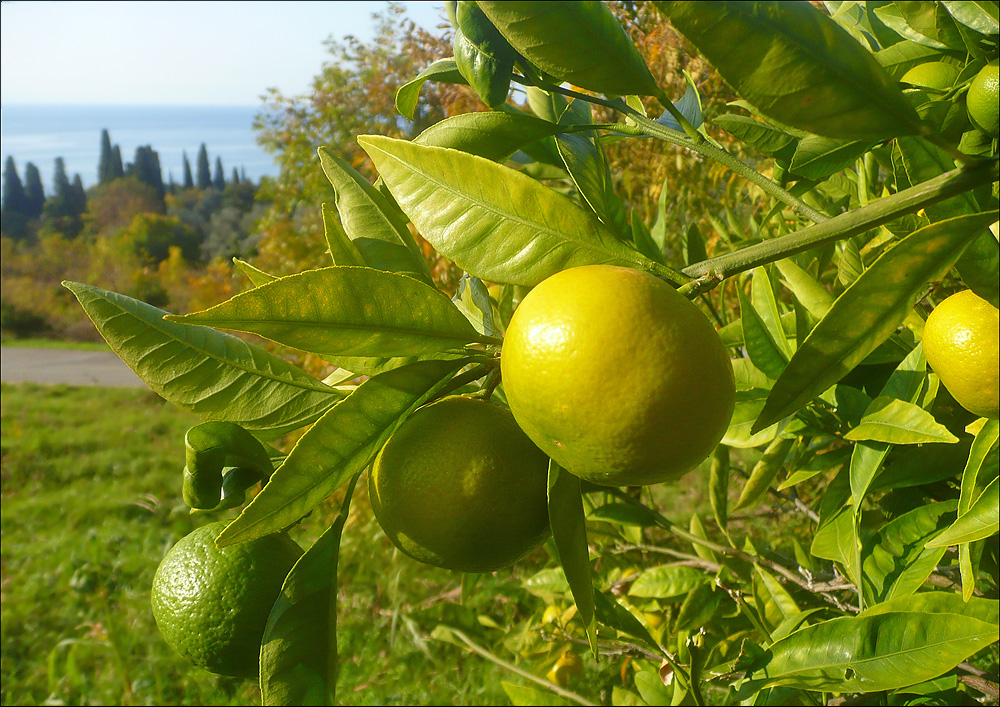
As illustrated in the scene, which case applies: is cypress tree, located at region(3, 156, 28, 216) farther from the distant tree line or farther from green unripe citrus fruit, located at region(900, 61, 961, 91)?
green unripe citrus fruit, located at region(900, 61, 961, 91)

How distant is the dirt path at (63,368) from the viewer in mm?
7855

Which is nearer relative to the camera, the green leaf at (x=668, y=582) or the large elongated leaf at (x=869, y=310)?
the large elongated leaf at (x=869, y=310)

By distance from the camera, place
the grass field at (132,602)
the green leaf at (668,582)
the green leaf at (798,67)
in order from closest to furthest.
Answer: the green leaf at (798,67) → the green leaf at (668,582) → the grass field at (132,602)

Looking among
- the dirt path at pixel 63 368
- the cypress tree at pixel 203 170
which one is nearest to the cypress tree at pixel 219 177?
the cypress tree at pixel 203 170

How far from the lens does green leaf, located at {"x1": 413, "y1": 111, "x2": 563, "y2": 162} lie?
50cm

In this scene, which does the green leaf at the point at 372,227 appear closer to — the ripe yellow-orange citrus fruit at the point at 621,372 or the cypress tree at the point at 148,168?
the ripe yellow-orange citrus fruit at the point at 621,372

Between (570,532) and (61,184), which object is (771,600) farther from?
(61,184)

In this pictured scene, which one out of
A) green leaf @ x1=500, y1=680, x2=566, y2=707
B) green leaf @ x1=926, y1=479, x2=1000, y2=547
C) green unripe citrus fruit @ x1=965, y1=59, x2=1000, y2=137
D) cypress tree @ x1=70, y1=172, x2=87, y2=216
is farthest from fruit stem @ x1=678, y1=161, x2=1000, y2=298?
cypress tree @ x1=70, y1=172, x2=87, y2=216

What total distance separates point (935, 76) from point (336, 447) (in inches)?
22.7

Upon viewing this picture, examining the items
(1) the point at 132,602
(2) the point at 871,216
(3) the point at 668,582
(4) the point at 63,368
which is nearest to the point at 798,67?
(2) the point at 871,216

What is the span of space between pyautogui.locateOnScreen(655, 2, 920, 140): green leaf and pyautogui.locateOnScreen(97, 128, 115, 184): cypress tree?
62.7 feet

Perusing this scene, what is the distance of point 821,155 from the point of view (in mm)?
494

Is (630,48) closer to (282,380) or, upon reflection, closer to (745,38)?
(745,38)

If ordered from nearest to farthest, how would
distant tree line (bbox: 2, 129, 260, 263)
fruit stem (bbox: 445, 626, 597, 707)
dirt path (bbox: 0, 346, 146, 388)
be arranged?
fruit stem (bbox: 445, 626, 597, 707), dirt path (bbox: 0, 346, 146, 388), distant tree line (bbox: 2, 129, 260, 263)
